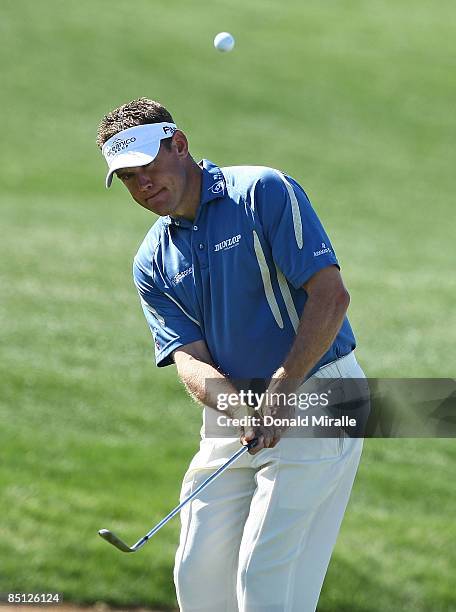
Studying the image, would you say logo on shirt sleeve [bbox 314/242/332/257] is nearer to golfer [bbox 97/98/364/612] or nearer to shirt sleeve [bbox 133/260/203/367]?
golfer [bbox 97/98/364/612]

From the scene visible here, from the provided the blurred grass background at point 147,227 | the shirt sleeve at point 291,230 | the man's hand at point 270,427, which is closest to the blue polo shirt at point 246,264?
the shirt sleeve at point 291,230

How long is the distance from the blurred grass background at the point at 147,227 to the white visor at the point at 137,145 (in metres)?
3.26

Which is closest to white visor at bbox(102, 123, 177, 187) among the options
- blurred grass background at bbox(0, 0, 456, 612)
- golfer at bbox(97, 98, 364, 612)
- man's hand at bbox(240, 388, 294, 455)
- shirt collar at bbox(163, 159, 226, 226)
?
golfer at bbox(97, 98, 364, 612)

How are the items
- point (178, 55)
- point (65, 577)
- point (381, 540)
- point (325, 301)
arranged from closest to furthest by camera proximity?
point (325, 301) → point (65, 577) → point (381, 540) → point (178, 55)

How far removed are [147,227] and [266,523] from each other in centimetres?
1274

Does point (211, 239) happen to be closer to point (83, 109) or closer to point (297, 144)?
Result: point (297, 144)

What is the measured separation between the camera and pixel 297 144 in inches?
963

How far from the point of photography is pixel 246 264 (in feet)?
15.2

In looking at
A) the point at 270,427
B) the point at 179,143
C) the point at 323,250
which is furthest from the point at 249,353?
the point at 179,143

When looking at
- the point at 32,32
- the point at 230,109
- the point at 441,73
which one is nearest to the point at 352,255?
the point at 230,109

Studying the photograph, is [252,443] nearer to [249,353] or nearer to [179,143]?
[249,353]

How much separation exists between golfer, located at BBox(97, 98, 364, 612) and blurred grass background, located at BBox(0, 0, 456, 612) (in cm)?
237

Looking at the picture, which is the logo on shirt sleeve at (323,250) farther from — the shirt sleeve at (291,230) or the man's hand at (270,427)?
the man's hand at (270,427)

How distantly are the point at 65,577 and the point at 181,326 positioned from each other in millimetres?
2739
